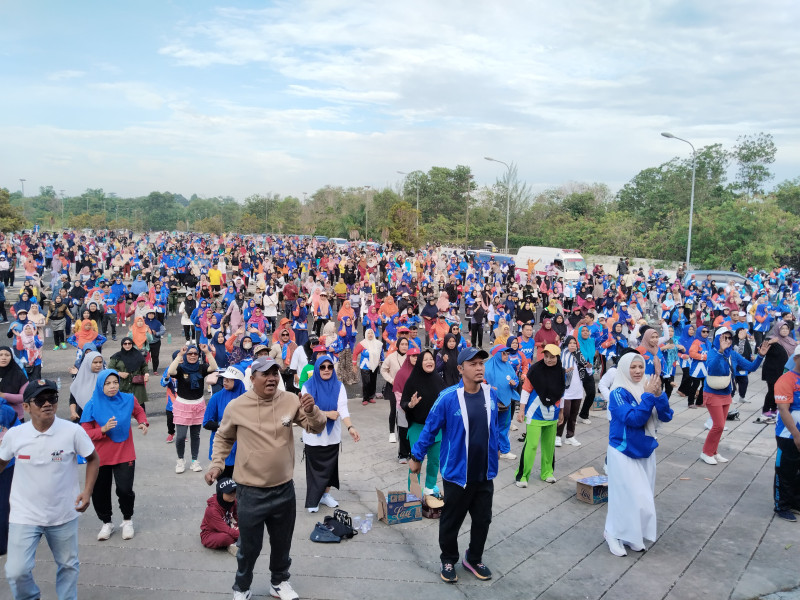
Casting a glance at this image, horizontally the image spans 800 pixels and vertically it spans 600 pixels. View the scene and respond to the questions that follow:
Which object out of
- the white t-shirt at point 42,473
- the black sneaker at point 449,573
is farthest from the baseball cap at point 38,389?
the black sneaker at point 449,573

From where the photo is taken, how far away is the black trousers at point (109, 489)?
5312mm

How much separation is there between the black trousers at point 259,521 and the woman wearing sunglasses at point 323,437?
1.73 m

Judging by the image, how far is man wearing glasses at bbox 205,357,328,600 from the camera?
4027 millimetres

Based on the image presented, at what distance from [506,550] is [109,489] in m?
3.64

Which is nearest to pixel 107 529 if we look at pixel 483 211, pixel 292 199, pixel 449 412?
pixel 449 412

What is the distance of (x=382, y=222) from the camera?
58.9 m

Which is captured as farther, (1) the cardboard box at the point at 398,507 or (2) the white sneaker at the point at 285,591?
(1) the cardboard box at the point at 398,507

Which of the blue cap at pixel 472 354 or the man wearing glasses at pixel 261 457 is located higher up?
Answer: the blue cap at pixel 472 354

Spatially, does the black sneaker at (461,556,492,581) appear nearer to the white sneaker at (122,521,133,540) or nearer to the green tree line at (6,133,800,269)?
the white sneaker at (122,521,133,540)

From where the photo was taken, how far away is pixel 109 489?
5.39m

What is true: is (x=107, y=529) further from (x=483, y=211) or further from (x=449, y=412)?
(x=483, y=211)

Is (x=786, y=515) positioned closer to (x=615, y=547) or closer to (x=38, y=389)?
(x=615, y=547)

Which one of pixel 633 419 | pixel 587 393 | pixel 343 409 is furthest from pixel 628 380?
pixel 587 393

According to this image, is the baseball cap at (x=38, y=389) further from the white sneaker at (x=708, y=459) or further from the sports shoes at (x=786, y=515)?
the white sneaker at (x=708, y=459)
